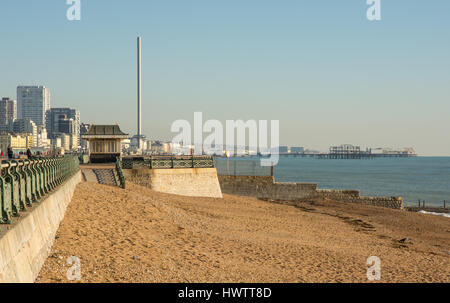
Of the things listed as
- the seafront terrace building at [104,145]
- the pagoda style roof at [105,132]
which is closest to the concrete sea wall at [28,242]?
the pagoda style roof at [105,132]

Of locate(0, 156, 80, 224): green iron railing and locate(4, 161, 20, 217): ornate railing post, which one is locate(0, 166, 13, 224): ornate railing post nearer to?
locate(0, 156, 80, 224): green iron railing

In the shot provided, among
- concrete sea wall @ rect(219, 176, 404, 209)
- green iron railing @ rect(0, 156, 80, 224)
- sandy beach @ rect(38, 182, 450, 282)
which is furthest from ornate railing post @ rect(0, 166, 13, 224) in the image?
concrete sea wall @ rect(219, 176, 404, 209)

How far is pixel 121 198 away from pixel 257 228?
722cm

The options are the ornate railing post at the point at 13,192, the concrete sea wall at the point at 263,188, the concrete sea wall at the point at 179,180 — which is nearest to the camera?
the ornate railing post at the point at 13,192

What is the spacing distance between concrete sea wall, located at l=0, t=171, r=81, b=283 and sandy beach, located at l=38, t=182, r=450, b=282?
1.51 ft

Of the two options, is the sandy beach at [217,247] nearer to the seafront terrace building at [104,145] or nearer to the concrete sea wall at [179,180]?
the concrete sea wall at [179,180]

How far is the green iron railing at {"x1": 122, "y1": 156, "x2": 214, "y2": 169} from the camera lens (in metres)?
33.9

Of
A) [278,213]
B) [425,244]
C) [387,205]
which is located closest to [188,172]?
[278,213]

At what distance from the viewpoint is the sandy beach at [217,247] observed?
39.6 ft

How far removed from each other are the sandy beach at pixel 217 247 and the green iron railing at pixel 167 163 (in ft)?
20.9

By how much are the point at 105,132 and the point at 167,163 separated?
29.7 feet

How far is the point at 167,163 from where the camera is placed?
1371 inches
